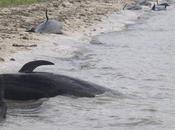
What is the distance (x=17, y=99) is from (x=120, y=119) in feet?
5.26

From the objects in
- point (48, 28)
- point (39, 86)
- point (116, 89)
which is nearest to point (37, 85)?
point (39, 86)

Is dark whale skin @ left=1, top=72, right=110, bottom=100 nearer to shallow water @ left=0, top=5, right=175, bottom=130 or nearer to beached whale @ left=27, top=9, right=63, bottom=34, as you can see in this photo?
shallow water @ left=0, top=5, right=175, bottom=130

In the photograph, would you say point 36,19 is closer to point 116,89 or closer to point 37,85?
point 116,89

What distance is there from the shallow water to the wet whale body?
144mm

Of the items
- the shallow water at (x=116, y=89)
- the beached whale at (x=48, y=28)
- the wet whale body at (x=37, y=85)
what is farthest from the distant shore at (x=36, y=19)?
the wet whale body at (x=37, y=85)

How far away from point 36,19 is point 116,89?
10434 mm

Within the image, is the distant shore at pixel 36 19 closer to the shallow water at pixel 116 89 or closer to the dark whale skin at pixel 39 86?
A: the shallow water at pixel 116 89

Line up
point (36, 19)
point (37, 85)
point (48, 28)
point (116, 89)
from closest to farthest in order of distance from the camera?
point (37, 85) → point (116, 89) → point (48, 28) → point (36, 19)

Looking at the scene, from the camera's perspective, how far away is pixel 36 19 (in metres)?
20.6

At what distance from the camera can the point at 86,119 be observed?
8.66 metres

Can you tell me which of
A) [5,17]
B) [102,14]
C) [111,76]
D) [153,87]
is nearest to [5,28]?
[5,17]

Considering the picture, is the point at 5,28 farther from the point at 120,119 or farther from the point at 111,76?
the point at 120,119

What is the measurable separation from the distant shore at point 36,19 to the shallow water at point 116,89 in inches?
32.7

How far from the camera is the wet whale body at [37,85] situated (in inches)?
356
